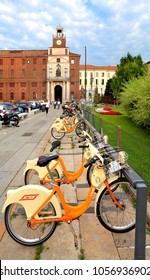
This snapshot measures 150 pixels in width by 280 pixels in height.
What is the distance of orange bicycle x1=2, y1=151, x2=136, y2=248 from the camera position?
125 inches

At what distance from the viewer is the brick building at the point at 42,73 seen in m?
76.3

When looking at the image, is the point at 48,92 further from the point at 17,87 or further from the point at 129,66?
the point at 129,66

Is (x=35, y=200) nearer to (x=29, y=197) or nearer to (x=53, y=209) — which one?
(x=29, y=197)

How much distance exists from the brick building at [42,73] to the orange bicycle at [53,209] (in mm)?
72027

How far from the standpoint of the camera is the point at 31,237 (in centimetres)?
340

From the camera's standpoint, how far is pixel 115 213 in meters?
3.83

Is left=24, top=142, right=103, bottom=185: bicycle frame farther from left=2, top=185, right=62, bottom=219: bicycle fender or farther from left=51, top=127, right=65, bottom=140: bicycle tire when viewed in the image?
left=51, top=127, right=65, bottom=140: bicycle tire

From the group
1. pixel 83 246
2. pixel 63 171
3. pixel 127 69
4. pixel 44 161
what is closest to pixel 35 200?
pixel 44 161

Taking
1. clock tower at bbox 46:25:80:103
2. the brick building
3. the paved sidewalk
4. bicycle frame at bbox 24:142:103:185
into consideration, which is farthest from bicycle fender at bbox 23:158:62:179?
clock tower at bbox 46:25:80:103

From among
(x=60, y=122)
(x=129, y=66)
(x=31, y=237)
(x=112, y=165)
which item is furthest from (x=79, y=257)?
(x=129, y=66)

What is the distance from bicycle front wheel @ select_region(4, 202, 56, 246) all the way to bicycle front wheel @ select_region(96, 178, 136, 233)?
2.26ft

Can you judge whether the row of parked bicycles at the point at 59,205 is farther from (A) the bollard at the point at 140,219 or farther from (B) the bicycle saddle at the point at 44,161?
(A) the bollard at the point at 140,219

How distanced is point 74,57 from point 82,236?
7834cm

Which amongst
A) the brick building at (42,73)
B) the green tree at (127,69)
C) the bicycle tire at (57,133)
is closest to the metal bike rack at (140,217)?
the bicycle tire at (57,133)
